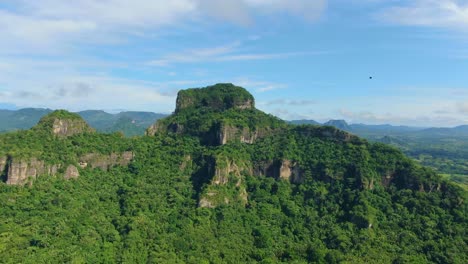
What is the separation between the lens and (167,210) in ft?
229

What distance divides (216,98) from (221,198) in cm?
3847

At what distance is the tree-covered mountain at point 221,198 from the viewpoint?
56.6 metres

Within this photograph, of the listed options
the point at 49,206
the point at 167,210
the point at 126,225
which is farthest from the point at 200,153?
the point at 49,206

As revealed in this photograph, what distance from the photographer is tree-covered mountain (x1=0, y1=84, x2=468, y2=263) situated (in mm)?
56625

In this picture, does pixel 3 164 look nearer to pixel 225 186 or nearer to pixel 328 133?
pixel 225 186

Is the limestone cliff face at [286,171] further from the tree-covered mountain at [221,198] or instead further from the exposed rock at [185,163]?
the exposed rock at [185,163]

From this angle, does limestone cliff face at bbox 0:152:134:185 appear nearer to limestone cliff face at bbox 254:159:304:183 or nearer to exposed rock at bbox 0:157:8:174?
exposed rock at bbox 0:157:8:174

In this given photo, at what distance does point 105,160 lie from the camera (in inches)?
3164

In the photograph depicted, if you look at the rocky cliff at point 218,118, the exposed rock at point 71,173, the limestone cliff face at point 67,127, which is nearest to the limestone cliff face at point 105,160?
the exposed rock at point 71,173

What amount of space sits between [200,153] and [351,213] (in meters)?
33.5

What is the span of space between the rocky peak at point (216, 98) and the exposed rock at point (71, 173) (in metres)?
36.8

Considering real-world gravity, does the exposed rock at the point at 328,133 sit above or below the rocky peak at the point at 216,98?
below

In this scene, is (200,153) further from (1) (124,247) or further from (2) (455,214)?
(2) (455,214)

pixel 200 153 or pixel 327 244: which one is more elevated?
pixel 200 153
